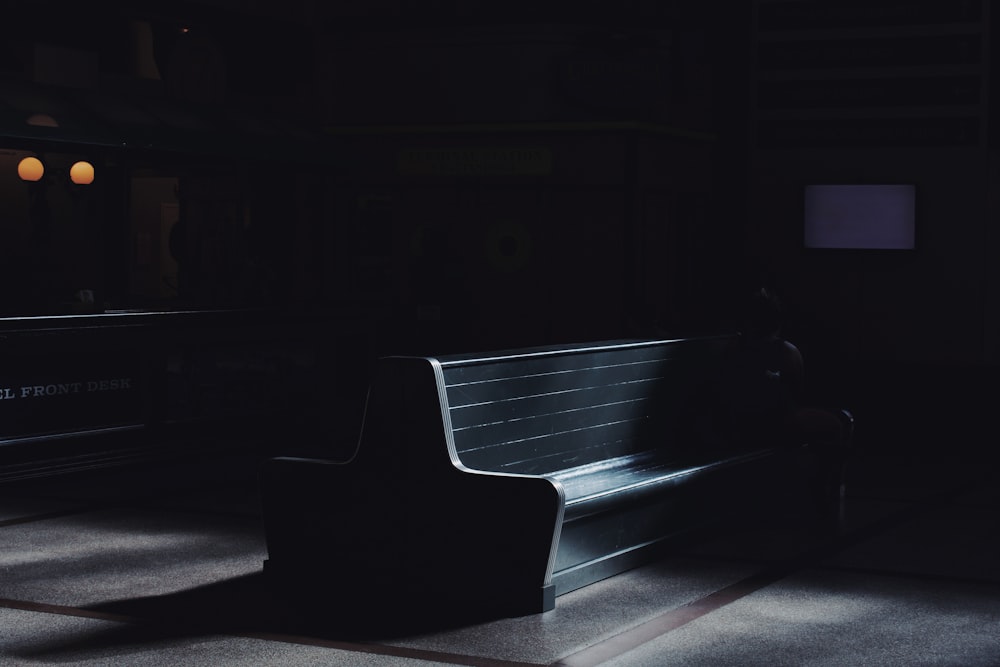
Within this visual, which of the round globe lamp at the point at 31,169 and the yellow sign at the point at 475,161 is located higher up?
the yellow sign at the point at 475,161

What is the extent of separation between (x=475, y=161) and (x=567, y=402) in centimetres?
1209

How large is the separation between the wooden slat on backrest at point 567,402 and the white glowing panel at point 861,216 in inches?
411

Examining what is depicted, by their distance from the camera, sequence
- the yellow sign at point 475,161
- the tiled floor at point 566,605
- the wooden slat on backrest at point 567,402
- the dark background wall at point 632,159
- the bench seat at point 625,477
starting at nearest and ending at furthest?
the tiled floor at point 566,605
the bench seat at point 625,477
the wooden slat on backrest at point 567,402
the dark background wall at point 632,159
the yellow sign at point 475,161

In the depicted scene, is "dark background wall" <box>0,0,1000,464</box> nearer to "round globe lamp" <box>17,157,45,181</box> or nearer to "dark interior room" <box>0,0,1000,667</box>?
"dark interior room" <box>0,0,1000,667</box>

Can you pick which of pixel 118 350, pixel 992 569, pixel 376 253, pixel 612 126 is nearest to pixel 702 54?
pixel 612 126

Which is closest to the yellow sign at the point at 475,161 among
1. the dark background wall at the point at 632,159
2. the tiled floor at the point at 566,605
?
the dark background wall at the point at 632,159

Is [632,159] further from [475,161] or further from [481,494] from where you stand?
[481,494]

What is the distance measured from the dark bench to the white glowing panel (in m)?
11.8

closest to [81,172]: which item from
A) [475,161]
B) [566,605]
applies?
[475,161]

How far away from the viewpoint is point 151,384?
12008 mm

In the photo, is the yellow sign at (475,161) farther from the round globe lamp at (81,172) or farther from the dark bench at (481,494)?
the dark bench at (481,494)

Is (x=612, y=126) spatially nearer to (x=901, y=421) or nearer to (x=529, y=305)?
(x=529, y=305)

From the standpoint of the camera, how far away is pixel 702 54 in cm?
1994

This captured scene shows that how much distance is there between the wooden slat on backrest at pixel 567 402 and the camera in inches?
271
